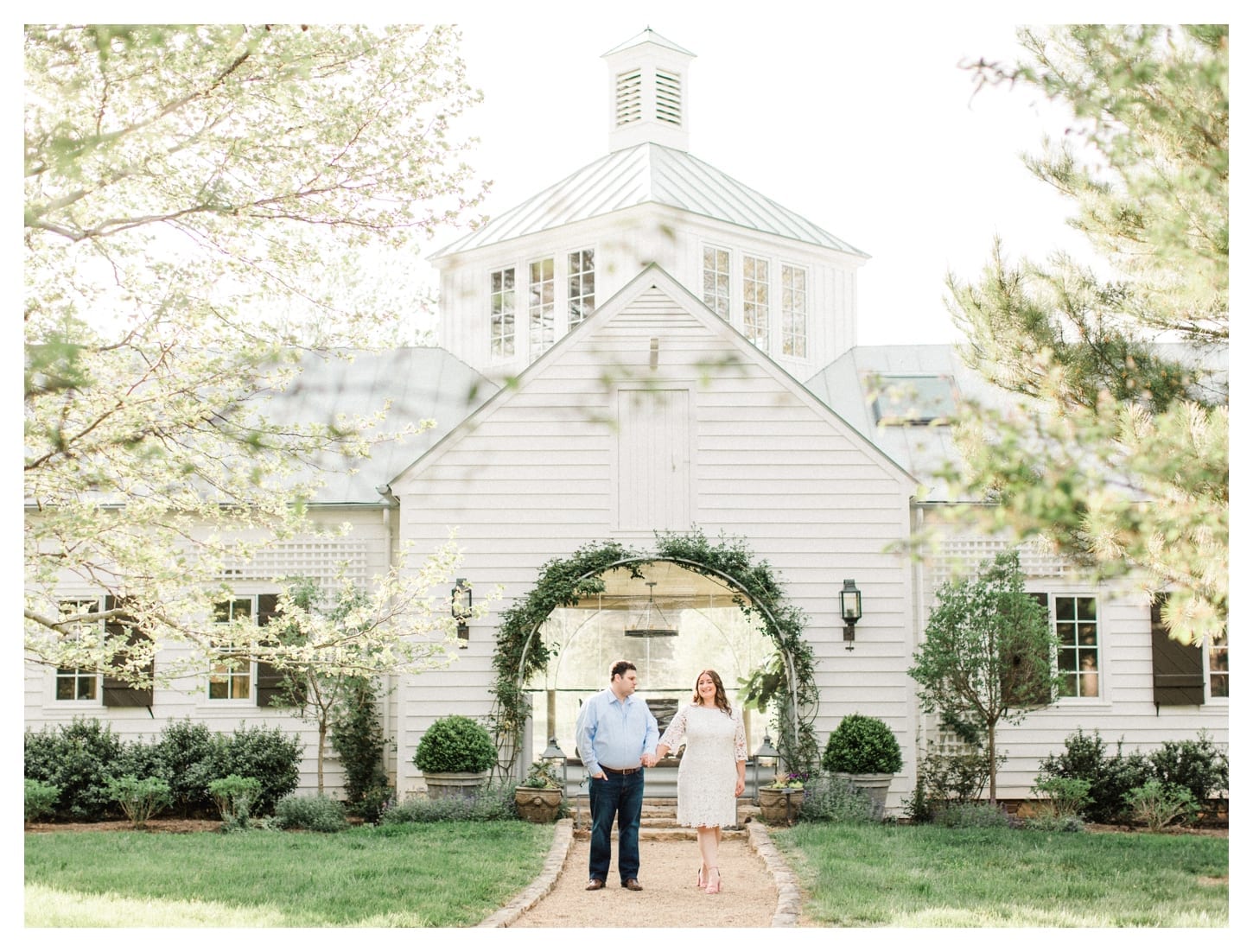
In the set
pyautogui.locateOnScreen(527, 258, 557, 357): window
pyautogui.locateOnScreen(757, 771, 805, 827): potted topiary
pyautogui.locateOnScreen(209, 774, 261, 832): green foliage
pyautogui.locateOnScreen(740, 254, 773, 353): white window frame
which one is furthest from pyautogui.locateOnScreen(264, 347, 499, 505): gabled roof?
pyautogui.locateOnScreen(757, 771, 805, 827): potted topiary

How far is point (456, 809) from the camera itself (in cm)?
1085

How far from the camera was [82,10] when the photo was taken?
249 inches

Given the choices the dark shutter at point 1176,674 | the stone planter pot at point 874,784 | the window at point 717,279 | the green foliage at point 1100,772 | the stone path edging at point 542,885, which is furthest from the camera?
the window at point 717,279

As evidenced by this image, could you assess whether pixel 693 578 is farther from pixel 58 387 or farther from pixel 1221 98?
pixel 58 387

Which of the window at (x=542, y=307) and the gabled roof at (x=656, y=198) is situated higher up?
the gabled roof at (x=656, y=198)

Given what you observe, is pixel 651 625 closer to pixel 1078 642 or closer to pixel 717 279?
pixel 717 279

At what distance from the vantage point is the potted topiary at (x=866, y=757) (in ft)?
37.0

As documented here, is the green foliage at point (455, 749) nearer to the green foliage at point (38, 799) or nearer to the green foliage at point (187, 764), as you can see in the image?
the green foliage at point (187, 764)

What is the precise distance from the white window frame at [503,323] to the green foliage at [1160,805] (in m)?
8.58

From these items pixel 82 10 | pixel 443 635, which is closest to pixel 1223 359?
pixel 443 635

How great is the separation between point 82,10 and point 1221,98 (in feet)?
18.9

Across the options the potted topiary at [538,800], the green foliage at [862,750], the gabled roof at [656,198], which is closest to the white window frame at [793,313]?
the gabled roof at [656,198]

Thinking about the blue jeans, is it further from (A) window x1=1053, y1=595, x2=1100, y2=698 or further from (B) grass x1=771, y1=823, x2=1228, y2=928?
(A) window x1=1053, y1=595, x2=1100, y2=698

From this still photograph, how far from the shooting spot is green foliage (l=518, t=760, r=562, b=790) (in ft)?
35.6
